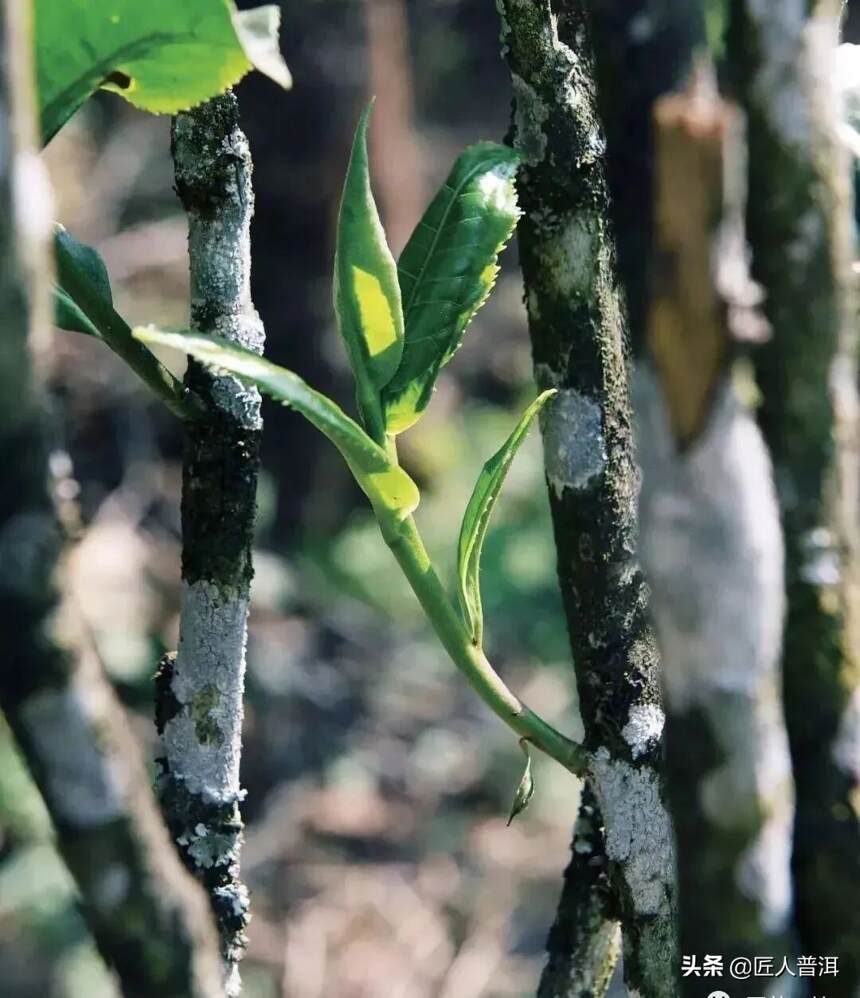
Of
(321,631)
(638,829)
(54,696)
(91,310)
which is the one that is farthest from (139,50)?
(321,631)

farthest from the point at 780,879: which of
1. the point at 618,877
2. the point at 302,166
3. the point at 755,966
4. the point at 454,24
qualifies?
the point at 454,24

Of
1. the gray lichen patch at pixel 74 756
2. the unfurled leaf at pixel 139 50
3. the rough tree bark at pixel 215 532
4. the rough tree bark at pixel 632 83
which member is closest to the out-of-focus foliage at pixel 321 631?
the rough tree bark at pixel 632 83

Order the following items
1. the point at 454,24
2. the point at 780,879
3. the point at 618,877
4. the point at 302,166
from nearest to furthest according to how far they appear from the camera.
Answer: the point at 780,879, the point at 618,877, the point at 302,166, the point at 454,24

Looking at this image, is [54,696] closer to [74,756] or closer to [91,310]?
[74,756]

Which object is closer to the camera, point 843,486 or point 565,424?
point 843,486

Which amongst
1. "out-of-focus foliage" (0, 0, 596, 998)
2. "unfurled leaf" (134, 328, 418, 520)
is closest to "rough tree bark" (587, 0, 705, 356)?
"unfurled leaf" (134, 328, 418, 520)

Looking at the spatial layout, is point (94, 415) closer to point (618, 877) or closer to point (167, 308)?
point (167, 308)
